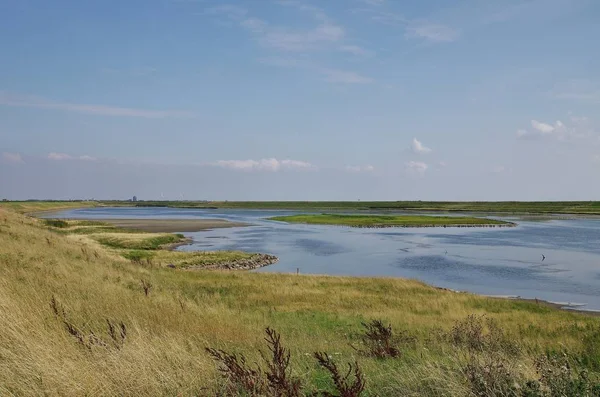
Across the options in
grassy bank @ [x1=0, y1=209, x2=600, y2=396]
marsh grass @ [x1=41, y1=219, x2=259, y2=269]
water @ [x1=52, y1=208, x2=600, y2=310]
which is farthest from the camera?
marsh grass @ [x1=41, y1=219, x2=259, y2=269]

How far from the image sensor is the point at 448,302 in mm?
23578

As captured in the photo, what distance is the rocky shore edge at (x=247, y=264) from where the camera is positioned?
41656mm

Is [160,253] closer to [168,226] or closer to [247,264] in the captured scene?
[247,264]

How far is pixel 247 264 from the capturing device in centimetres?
4412

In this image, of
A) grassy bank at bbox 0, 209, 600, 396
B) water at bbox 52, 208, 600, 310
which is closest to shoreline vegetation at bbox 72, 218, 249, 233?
water at bbox 52, 208, 600, 310

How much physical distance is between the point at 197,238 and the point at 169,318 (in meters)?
66.5

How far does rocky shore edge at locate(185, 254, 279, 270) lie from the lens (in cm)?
4166

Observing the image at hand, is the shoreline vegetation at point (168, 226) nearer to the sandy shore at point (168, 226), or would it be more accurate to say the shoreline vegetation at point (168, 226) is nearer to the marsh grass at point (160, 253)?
the sandy shore at point (168, 226)

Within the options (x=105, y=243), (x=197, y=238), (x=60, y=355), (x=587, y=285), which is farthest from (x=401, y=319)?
(x=197, y=238)

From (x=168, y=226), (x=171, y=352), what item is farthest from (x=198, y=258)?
(x=168, y=226)

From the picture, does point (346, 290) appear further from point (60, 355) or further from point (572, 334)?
point (60, 355)

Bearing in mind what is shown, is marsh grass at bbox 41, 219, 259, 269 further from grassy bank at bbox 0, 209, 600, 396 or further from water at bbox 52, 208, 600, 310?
grassy bank at bbox 0, 209, 600, 396

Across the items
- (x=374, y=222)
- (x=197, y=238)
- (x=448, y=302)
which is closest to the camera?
(x=448, y=302)

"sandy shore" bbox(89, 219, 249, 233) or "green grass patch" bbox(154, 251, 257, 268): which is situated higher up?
"green grass patch" bbox(154, 251, 257, 268)
